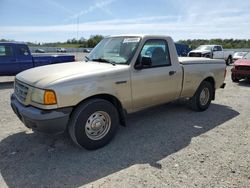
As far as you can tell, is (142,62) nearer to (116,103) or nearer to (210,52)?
(116,103)

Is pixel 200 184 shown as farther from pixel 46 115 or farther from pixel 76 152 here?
pixel 46 115

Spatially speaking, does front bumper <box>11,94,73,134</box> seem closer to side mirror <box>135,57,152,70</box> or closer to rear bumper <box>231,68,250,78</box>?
side mirror <box>135,57,152,70</box>

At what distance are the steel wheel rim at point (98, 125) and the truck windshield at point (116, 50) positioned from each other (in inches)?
42.5

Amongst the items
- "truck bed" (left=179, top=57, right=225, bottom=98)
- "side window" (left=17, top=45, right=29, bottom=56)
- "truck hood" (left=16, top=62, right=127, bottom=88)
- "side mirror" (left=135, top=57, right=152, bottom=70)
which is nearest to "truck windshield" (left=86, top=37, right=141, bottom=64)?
"side mirror" (left=135, top=57, right=152, bottom=70)

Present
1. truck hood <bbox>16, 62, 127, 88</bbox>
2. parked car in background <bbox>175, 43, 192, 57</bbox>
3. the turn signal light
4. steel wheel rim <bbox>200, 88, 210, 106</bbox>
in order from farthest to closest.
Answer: parked car in background <bbox>175, 43, 192, 57</bbox>
steel wheel rim <bbox>200, 88, 210, 106</bbox>
truck hood <bbox>16, 62, 127, 88</bbox>
the turn signal light

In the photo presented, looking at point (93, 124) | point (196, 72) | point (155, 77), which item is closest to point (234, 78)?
point (196, 72)

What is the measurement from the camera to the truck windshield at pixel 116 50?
15.1ft

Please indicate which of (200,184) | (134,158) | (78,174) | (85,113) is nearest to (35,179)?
(78,174)

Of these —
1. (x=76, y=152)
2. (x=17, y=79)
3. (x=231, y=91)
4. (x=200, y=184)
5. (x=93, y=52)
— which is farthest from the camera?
(x=231, y=91)

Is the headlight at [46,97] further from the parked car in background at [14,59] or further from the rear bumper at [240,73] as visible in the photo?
the rear bumper at [240,73]

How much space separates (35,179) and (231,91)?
317 inches

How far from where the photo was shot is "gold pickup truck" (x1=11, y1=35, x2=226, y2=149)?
361cm

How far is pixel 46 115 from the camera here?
11.6ft

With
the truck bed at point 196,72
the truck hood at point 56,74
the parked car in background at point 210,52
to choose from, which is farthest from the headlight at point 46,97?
the parked car in background at point 210,52
